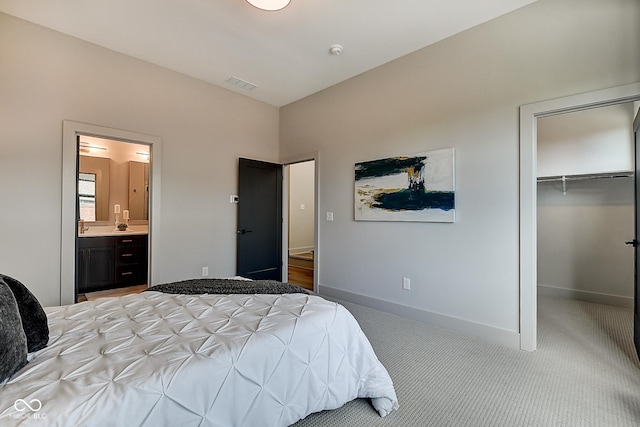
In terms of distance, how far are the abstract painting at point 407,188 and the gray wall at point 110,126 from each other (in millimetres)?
1938

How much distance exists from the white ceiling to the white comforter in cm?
246

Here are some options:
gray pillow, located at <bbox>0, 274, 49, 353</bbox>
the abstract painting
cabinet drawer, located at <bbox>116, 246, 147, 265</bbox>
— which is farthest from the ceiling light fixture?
cabinet drawer, located at <bbox>116, 246, 147, 265</bbox>

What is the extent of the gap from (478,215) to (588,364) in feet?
4.59

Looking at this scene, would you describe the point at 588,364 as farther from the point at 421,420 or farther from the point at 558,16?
the point at 558,16

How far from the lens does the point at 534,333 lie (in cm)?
255

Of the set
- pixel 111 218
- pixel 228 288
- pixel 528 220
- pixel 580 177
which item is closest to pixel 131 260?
pixel 111 218

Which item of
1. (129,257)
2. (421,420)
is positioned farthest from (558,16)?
(129,257)

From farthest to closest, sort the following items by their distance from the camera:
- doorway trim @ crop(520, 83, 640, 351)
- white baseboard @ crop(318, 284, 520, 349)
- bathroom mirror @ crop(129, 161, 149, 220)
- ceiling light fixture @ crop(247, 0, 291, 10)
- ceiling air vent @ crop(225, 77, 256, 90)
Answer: bathroom mirror @ crop(129, 161, 149, 220) → ceiling air vent @ crop(225, 77, 256, 90) → white baseboard @ crop(318, 284, 520, 349) → doorway trim @ crop(520, 83, 640, 351) → ceiling light fixture @ crop(247, 0, 291, 10)

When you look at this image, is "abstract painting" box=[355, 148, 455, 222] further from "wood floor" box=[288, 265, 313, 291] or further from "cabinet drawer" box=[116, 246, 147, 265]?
"cabinet drawer" box=[116, 246, 147, 265]

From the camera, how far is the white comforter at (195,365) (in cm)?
99

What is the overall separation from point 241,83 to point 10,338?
3.78 m

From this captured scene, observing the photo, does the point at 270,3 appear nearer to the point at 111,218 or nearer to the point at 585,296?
the point at 111,218

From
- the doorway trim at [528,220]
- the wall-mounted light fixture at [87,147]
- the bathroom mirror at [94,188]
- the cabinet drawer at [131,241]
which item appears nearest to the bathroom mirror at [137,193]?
the bathroom mirror at [94,188]

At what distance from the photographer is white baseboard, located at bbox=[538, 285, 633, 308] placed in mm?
3621
